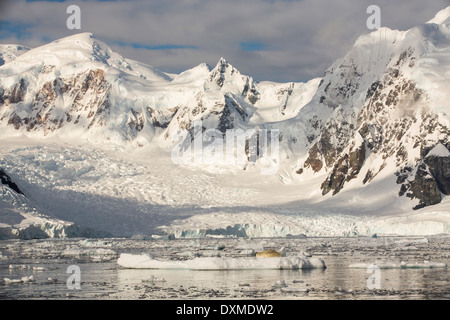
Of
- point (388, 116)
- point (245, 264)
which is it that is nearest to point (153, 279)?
point (245, 264)

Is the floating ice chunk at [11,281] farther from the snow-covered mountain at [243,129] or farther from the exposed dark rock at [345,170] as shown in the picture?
the exposed dark rock at [345,170]

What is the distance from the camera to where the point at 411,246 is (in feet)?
208

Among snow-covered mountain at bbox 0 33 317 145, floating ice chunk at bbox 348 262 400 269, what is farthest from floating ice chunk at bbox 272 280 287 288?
snow-covered mountain at bbox 0 33 317 145

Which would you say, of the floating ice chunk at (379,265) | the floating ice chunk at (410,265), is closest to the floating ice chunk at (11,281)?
the floating ice chunk at (379,265)

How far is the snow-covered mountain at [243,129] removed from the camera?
11319 centimetres

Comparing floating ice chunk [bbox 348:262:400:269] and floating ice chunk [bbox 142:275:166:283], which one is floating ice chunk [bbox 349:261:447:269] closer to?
floating ice chunk [bbox 348:262:400:269]

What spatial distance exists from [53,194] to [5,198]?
2277cm

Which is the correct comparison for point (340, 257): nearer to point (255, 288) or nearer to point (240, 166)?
point (255, 288)

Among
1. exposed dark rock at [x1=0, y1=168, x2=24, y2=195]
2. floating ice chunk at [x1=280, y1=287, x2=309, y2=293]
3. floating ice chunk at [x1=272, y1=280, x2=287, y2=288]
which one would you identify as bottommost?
floating ice chunk at [x1=280, y1=287, x2=309, y2=293]

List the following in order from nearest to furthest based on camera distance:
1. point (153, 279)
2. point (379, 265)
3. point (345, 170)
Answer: point (153, 279)
point (379, 265)
point (345, 170)

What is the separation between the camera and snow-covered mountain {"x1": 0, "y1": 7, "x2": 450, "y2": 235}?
113 m

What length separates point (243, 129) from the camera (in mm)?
167625

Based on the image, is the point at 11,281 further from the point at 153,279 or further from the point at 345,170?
the point at 345,170
